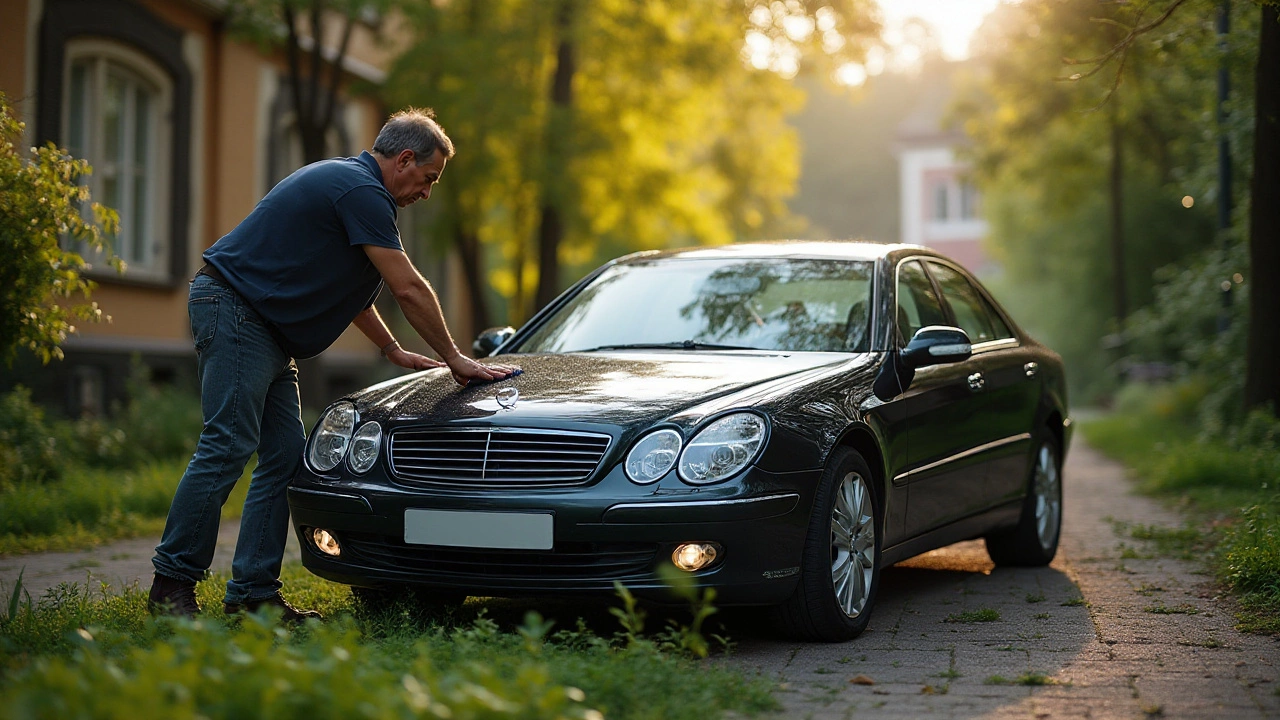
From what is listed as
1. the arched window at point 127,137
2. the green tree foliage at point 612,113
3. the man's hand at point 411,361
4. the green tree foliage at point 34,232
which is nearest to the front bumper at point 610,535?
the man's hand at point 411,361

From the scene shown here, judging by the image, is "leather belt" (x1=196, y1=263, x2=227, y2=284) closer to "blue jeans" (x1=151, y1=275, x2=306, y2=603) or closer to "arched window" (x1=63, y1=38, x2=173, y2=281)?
"blue jeans" (x1=151, y1=275, x2=306, y2=603)

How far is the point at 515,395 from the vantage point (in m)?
5.49

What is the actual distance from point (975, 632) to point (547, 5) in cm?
1404

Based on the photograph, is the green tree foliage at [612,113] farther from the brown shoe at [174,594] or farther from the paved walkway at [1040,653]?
Result: the brown shoe at [174,594]

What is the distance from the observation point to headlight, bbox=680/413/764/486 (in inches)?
197

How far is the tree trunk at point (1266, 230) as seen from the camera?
9742 mm

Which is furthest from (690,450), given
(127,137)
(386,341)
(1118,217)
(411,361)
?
(1118,217)

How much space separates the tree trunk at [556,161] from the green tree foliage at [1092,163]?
527cm

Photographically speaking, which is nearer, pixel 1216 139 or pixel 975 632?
pixel 975 632

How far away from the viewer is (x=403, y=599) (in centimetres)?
583

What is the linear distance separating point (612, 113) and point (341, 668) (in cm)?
1868

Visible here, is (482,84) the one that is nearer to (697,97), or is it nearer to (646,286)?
(697,97)

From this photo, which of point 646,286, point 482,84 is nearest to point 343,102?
point 482,84

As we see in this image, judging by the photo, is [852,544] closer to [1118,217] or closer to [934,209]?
[1118,217]
